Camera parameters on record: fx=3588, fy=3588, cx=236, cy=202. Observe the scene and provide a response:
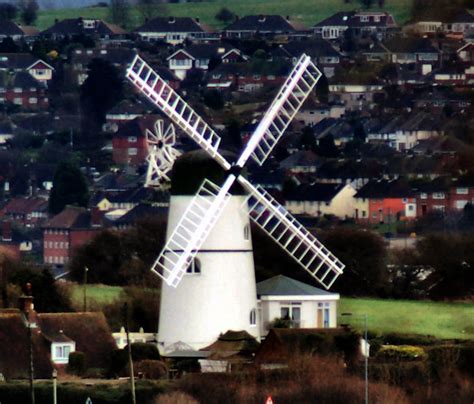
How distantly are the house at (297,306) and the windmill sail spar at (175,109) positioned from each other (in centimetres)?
210

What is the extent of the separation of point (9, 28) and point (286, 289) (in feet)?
256

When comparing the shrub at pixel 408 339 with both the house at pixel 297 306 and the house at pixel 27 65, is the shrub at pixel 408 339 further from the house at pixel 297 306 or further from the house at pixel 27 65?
the house at pixel 27 65

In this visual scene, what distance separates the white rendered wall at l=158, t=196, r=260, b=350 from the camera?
46.5 meters

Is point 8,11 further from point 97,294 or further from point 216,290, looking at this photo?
point 216,290

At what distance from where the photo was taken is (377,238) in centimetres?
5738

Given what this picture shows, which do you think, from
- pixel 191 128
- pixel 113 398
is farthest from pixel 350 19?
pixel 113 398

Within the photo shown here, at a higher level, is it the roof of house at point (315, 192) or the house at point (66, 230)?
the roof of house at point (315, 192)

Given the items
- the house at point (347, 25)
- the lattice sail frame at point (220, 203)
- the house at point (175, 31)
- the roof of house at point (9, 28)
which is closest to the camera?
the lattice sail frame at point (220, 203)

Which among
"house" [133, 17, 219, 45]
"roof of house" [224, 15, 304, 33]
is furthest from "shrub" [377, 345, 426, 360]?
"house" [133, 17, 219, 45]

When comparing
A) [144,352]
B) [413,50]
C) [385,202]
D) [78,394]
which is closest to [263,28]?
[385,202]

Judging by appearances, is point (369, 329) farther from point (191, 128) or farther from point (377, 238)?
point (377, 238)

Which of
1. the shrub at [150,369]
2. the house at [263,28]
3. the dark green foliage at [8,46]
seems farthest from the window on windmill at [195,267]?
the dark green foliage at [8,46]

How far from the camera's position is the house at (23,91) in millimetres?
113438

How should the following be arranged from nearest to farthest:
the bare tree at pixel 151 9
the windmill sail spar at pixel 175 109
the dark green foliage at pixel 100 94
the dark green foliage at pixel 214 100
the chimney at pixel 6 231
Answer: the windmill sail spar at pixel 175 109, the chimney at pixel 6 231, the dark green foliage at pixel 214 100, the dark green foliage at pixel 100 94, the bare tree at pixel 151 9
